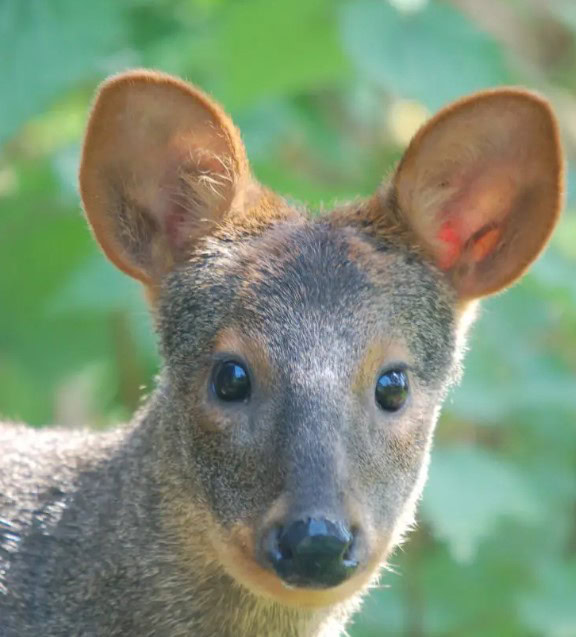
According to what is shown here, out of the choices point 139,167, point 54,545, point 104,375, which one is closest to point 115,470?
point 54,545

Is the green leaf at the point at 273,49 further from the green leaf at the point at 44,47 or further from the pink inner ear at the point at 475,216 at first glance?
the pink inner ear at the point at 475,216

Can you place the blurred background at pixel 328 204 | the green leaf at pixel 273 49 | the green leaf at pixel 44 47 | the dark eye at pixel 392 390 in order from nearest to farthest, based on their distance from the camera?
1. the dark eye at pixel 392 390
2. the green leaf at pixel 44 47
3. the blurred background at pixel 328 204
4. the green leaf at pixel 273 49

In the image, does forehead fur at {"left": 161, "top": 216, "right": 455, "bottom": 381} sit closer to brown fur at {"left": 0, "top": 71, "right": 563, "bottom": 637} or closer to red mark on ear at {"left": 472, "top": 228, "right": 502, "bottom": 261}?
brown fur at {"left": 0, "top": 71, "right": 563, "bottom": 637}

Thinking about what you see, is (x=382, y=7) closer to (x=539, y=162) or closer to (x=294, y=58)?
(x=294, y=58)

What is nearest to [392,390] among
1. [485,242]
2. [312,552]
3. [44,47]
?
[312,552]

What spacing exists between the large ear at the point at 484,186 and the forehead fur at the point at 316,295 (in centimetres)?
19

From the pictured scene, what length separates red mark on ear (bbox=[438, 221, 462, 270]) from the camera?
201 inches

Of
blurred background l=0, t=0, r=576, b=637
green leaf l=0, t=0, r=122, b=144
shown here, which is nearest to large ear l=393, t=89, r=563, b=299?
blurred background l=0, t=0, r=576, b=637

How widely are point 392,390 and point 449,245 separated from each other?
31.0 inches

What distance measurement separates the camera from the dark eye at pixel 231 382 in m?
4.50

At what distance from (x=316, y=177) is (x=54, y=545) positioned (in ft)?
10.9

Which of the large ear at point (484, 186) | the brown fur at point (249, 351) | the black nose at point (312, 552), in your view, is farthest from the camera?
the large ear at point (484, 186)

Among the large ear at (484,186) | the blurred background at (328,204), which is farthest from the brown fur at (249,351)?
the blurred background at (328,204)

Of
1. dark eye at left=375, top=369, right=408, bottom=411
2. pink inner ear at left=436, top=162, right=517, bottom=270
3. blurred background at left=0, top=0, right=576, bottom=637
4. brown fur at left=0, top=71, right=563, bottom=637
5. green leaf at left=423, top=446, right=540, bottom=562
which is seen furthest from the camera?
blurred background at left=0, top=0, right=576, bottom=637
